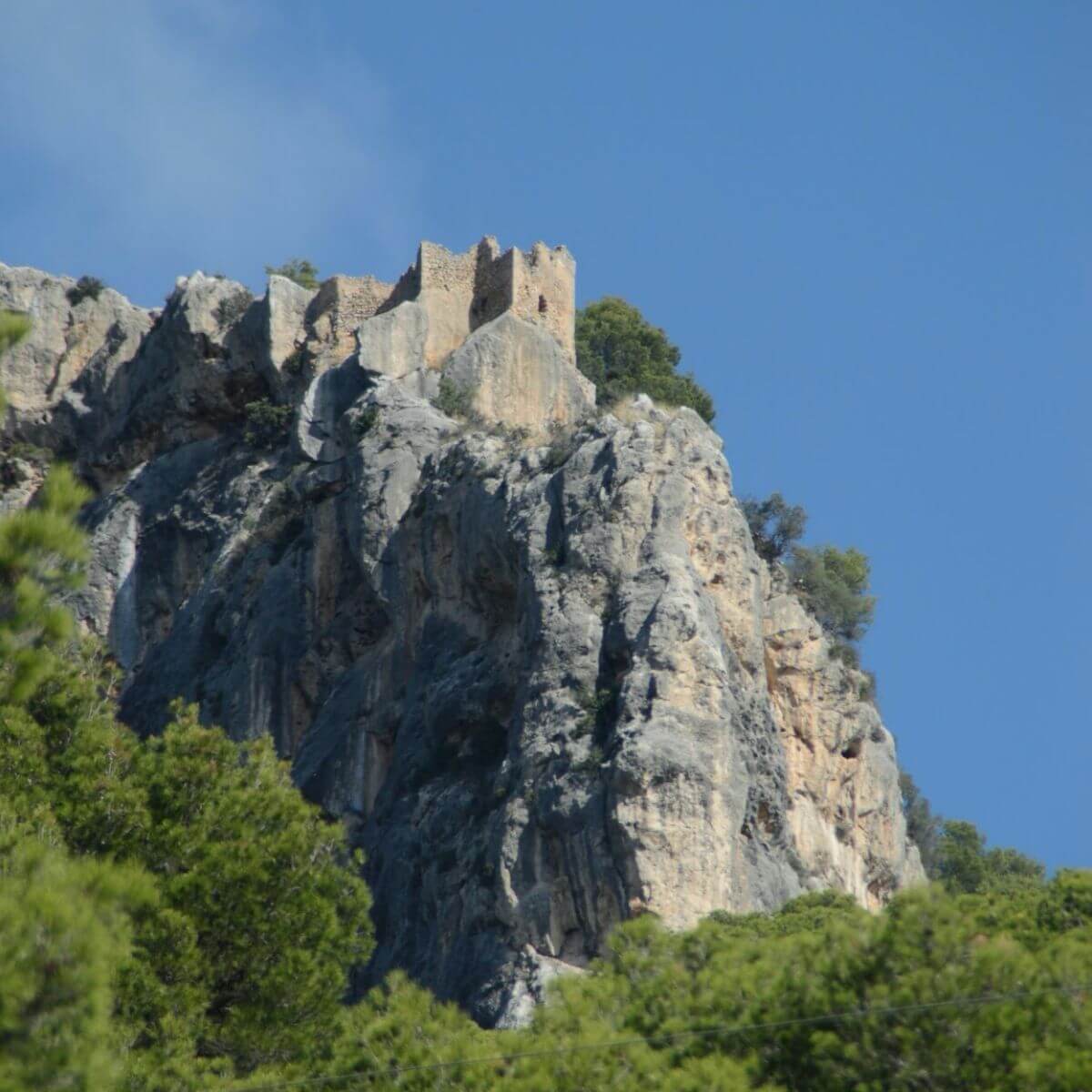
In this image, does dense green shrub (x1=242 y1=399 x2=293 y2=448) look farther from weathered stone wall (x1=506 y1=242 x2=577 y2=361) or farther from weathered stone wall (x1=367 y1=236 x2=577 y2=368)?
weathered stone wall (x1=506 y1=242 x2=577 y2=361)

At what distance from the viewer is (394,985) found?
25.4m

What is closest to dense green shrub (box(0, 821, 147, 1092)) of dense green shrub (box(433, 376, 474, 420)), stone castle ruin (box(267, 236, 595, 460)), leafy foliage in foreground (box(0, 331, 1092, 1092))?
leafy foliage in foreground (box(0, 331, 1092, 1092))

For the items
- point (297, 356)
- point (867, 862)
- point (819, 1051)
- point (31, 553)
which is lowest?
point (819, 1051)

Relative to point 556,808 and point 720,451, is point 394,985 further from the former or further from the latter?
point 720,451

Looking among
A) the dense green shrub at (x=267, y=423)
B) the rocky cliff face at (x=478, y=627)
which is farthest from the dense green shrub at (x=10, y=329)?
the dense green shrub at (x=267, y=423)

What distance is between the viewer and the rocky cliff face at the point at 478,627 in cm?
3572

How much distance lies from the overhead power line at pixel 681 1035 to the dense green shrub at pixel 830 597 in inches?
1037

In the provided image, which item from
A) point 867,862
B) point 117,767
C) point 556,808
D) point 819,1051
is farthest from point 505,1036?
point 867,862

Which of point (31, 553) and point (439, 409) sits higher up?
point (439, 409)

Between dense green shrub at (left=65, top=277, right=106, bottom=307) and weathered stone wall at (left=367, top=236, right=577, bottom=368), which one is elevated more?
dense green shrub at (left=65, top=277, right=106, bottom=307)

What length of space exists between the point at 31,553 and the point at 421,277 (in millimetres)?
31765

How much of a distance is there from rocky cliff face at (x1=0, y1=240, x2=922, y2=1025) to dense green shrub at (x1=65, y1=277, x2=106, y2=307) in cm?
440

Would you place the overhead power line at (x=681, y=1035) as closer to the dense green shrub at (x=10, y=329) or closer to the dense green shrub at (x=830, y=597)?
the dense green shrub at (x=10, y=329)

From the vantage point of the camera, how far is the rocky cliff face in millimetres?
35719
